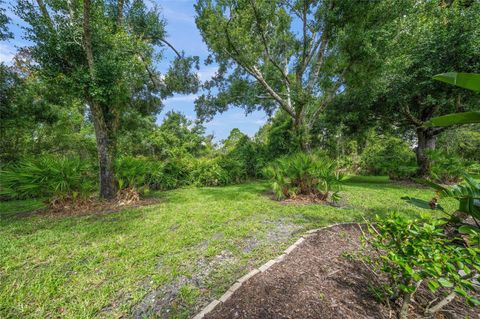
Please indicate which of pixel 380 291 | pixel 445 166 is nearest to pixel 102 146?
pixel 380 291

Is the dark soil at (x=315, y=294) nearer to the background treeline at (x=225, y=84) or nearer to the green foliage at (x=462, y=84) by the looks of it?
the green foliage at (x=462, y=84)

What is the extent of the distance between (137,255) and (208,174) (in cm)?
621

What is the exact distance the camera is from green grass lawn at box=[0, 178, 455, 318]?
1725mm

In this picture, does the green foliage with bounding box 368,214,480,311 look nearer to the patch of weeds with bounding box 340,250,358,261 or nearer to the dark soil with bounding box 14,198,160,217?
the patch of weeds with bounding box 340,250,358,261

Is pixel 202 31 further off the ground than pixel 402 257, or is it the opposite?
pixel 202 31

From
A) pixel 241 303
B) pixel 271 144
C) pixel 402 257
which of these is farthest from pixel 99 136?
pixel 271 144

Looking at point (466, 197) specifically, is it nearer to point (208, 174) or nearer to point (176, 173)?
point (208, 174)

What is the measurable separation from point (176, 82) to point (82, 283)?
8.64 m

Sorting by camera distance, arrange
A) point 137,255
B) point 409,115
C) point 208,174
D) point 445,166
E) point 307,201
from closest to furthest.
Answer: point 137,255 < point 307,201 < point 445,166 < point 409,115 < point 208,174

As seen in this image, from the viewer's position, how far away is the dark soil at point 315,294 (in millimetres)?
1480

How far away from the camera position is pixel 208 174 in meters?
8.70

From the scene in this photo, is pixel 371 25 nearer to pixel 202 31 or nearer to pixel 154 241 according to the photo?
pixel 202 31

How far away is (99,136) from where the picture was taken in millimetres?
5094

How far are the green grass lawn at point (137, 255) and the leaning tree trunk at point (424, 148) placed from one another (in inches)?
260
